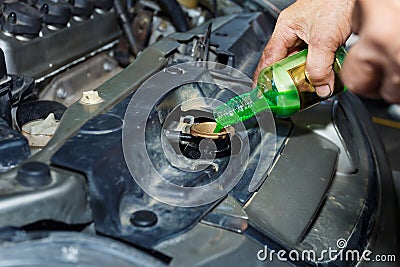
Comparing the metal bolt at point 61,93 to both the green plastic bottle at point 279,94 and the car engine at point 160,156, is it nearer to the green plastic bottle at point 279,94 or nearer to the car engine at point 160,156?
the car engine at point 160,156

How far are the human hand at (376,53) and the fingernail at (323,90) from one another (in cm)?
26

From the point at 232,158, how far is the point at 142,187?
0.23 meters

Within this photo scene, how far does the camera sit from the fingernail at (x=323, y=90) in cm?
112

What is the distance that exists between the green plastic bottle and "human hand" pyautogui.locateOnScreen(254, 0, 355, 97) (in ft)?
0.11

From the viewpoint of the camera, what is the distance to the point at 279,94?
3.77 ft

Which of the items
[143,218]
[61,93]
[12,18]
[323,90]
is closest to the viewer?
[143,218]

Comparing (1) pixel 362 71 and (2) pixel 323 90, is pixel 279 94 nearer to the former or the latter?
(2) pixel 323 90

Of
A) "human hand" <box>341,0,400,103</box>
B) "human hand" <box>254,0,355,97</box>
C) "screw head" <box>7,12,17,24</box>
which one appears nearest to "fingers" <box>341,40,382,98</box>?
"human hand" <box>341,0,400,103</box>

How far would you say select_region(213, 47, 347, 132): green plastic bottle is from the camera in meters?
1.13

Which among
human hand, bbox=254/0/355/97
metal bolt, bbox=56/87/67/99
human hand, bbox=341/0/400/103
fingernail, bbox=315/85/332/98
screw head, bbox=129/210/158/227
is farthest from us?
metal bolt, bbox=56/87/67/99

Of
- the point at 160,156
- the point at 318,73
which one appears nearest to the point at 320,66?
the point at 318,73

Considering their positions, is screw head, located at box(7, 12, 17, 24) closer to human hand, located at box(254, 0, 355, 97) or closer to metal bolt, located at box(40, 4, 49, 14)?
metal bolt, located at box(40, 4, 49, 14)

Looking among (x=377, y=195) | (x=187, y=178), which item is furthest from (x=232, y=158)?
(x=377, y=195)

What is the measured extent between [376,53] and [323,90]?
0.39m
